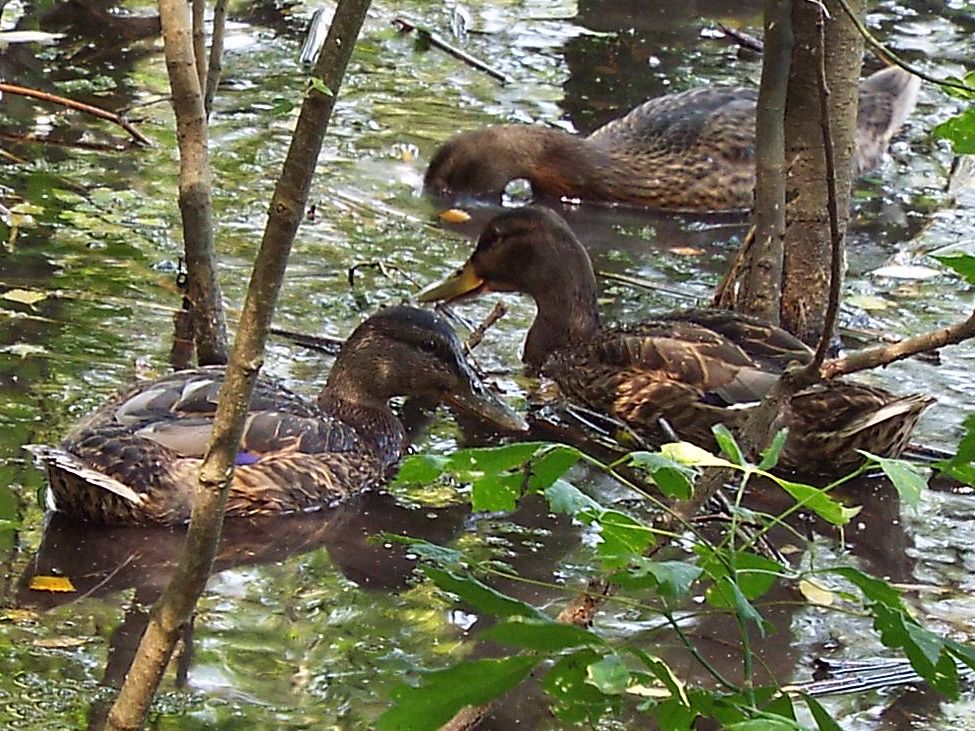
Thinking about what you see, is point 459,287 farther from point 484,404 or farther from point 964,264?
point 964,264

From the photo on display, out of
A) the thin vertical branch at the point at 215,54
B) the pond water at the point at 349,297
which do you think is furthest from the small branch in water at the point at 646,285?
the thin vertical branch at the point at 215,54

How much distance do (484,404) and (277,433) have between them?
0.83 m

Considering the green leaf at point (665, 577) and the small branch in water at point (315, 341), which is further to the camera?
the small branch in water at point (315, 341)

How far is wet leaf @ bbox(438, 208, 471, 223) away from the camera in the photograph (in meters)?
9.02

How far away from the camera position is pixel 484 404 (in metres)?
6.38

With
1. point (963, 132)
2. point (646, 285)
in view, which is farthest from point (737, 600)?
point (646, 285)

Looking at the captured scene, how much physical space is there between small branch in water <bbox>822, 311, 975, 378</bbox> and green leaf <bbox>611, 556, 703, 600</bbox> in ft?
3.39

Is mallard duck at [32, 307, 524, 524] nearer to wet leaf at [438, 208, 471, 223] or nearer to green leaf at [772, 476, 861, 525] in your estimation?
wet leaf at [438, 208, 471, 223]

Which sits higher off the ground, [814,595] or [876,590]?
[876,590]

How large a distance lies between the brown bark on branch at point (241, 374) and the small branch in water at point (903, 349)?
4.23ft

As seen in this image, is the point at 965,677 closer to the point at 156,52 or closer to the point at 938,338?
the point at 938,338

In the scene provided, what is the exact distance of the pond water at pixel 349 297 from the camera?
462 cm

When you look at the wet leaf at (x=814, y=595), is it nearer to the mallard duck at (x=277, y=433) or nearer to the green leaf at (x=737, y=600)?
the mallard duck at (x=277, y=433)

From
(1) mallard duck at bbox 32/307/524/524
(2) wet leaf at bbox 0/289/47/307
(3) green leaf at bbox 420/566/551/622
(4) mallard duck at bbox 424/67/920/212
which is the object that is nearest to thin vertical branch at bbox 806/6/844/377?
(3) green leaf at bbox 420/566/551/622
